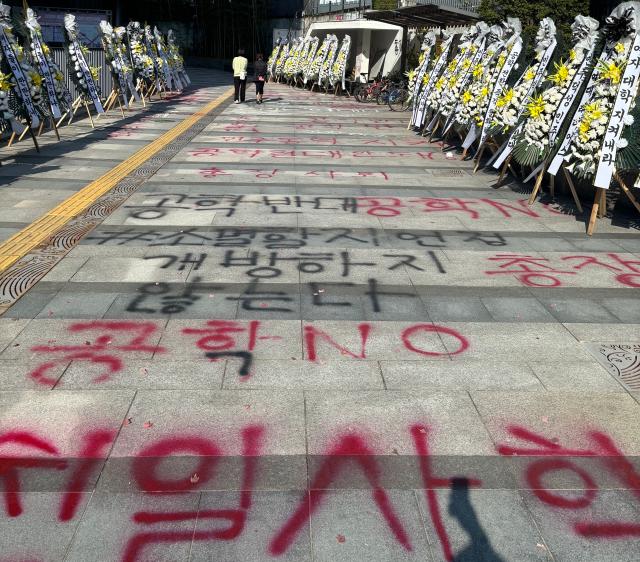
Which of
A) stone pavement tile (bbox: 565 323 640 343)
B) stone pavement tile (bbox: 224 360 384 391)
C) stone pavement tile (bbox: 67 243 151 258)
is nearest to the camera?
stone pavement tile (bbox: 224 360 384 391)

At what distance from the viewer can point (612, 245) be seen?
24.9 ft

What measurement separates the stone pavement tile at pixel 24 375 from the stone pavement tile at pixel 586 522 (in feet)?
10.1

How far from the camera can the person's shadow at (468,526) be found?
9.83ft

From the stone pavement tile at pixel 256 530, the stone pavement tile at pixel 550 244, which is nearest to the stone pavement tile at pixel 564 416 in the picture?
the stone pavement tile at pixel 256 530

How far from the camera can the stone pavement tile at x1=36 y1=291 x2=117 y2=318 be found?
5387 millimetres

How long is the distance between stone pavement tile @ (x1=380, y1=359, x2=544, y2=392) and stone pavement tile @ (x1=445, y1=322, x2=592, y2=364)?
153 mm

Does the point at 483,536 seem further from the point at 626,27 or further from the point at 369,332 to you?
the point at 626,27

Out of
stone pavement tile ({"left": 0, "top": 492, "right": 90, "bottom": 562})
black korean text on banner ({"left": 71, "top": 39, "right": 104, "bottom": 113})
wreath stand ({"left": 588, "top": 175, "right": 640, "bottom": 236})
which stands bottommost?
stone pavement tile ({"left": 0, "top": 492, "right": 90, "bottom": 562})

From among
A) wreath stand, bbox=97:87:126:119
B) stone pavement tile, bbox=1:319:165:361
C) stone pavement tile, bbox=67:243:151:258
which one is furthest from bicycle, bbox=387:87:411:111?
stone pavement tile, bbox=1:319:165:361

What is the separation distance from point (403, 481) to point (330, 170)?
28.6ft

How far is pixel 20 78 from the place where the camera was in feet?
39.8

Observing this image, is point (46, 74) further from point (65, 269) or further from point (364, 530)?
point (364, 530)

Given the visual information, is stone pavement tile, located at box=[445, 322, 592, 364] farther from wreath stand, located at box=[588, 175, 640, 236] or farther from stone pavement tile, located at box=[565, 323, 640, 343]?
wreath stand, located at box=[588, 175, 640, 236]

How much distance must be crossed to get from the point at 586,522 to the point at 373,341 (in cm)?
217
